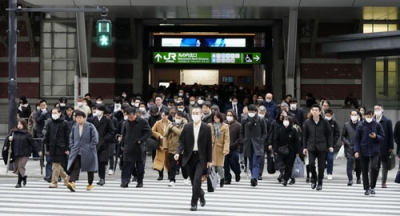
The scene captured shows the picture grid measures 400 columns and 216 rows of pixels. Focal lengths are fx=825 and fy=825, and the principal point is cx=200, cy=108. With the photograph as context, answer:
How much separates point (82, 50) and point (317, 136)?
13776 mm

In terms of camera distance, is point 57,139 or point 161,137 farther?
point 161,137

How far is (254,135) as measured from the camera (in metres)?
18.8

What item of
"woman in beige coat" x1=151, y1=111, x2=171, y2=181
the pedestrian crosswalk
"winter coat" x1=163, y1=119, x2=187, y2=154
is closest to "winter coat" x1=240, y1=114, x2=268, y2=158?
the pedestrian crosswalk

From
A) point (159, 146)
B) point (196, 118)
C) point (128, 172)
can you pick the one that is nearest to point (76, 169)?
point (128, 172)

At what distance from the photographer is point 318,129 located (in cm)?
1745

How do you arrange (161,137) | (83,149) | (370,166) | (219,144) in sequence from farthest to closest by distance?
(161,137) < (219,144) < (83,149) < (370,166)

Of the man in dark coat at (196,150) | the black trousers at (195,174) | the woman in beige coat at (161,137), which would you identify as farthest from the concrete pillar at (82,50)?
the black trousers at (195,174)

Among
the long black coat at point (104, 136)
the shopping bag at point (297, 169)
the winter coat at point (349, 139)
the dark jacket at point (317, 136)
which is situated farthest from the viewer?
the winter coat at point (349, 139)

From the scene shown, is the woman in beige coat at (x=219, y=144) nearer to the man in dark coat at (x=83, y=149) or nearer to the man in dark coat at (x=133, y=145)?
the man in dark coat at (x=133, y=145)

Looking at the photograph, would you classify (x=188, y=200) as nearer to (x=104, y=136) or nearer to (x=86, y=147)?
(x=86, y=147)

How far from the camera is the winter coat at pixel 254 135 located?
61.3 ft

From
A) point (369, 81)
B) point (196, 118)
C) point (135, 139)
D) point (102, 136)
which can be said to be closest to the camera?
point (196, 118)

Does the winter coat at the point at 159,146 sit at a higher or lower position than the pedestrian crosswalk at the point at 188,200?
higher

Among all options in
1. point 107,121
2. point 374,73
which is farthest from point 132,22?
point 107,121
